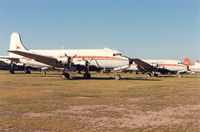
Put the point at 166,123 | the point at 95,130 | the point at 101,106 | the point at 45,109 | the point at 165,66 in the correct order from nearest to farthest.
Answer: the point at 95,130 → the point at 166,123 → the point at 45,109 → the point at 101,106 → the point at 165,66

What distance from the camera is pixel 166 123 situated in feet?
21.6

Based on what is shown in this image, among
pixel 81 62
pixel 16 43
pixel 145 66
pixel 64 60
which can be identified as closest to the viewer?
pixel 64 60

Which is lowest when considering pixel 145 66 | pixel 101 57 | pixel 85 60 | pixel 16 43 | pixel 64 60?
pixel 145 66

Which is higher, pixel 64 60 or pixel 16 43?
pixel 16 43

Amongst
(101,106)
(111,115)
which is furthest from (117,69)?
(111,115)

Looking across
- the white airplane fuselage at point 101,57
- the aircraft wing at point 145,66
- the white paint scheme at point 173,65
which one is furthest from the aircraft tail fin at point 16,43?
the white paint scheme at point 173,65

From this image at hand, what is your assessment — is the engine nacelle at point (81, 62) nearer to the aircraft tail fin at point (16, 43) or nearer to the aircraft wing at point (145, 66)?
the aircraft tail fin at point (16, 43)

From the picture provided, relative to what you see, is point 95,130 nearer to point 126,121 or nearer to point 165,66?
point 126,121

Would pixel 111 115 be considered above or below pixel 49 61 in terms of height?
below

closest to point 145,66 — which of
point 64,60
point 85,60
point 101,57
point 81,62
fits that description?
point 101,57

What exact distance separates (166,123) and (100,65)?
70.7 ft

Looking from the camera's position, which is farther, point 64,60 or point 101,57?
point 101,57

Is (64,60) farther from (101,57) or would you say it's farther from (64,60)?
(101,57)

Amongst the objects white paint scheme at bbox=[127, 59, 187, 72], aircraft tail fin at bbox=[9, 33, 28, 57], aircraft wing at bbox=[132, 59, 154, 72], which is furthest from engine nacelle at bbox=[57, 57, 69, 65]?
white paint scheme at bbox=[127, 59, 187, 72]
